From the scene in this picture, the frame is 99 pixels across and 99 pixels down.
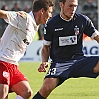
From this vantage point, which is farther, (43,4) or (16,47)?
(43,4)

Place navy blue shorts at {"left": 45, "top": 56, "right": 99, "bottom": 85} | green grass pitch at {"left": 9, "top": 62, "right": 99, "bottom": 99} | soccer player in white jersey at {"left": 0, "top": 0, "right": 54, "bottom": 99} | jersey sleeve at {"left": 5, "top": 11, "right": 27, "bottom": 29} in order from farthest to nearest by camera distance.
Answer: green grass pitch at {"left": 9, "top": 62, "right": 99, "bottom": 99} < navy blue shorts at {"left": 45, "top": 56, "right": 99, "bottom": 85} < soccer player in white jersey at {"left": 0, "top": 0, "right": 54, "bottom": 99} < jersey sleeve at {"left": 5, "top": 11, "right": 27, "bottom": 29}

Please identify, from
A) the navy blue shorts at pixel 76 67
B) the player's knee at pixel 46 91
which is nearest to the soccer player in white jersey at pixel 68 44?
the navy blue shorts at pixel 76 67

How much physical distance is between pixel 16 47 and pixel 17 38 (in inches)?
5.9

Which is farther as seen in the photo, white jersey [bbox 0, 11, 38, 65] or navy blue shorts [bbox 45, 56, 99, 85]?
navy blue shorts [bbox 45, 56, 99, 85]

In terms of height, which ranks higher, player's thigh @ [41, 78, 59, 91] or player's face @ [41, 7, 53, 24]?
player's face @ [41, 7, 53, 24]

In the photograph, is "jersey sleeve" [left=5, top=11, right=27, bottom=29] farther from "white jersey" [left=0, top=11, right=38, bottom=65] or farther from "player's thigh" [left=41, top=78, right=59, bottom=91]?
"player's thigh" [left=41, top=78, right=59, bottom=91]

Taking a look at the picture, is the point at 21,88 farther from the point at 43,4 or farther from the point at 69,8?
the point at 69,8

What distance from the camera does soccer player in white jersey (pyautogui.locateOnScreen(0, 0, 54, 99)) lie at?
737 centimetres

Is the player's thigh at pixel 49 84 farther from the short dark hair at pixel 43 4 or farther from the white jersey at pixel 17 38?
the short dark hair at pixel 43 4

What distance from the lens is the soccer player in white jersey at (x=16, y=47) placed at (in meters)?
7.37

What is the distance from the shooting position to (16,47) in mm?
7457

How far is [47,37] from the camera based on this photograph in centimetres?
823

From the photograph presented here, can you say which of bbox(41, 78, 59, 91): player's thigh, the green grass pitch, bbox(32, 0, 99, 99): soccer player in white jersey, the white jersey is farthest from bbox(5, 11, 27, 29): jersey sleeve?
the green grass pitch

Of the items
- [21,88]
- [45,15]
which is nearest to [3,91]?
[21,88]
